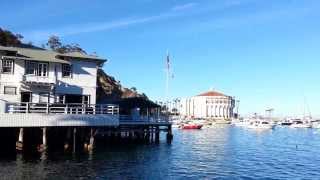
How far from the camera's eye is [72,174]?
135ft

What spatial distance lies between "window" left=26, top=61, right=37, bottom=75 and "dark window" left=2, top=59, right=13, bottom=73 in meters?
1.84

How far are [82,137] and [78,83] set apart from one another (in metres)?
6.65

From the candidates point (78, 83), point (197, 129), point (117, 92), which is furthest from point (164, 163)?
point (197, 129)

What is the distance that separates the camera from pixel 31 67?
57625 millimetres

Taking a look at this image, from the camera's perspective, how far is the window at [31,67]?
188 ft

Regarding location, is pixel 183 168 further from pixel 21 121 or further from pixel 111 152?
pixel 21 121

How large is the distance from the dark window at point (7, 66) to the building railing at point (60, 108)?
427 cm

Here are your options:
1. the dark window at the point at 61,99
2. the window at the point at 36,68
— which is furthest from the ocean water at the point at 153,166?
the window at the point at 36,68

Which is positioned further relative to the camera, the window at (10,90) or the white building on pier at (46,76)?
the white building on pier at (46,76)

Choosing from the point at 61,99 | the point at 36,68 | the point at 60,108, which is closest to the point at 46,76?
the point at 36,68

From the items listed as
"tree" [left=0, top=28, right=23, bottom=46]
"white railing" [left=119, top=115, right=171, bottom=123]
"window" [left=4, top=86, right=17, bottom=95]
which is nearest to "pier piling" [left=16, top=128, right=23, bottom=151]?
"window" [left=4, top=86, right=17, bottom=95]

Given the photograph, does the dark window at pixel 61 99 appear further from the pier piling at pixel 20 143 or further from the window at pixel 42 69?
the pier piling at pixel 20 143

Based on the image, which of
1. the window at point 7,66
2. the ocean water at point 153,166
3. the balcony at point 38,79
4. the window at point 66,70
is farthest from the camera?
the window at point 66,70

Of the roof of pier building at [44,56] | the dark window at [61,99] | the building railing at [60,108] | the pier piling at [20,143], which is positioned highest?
the roof of pier building at [44,56]
